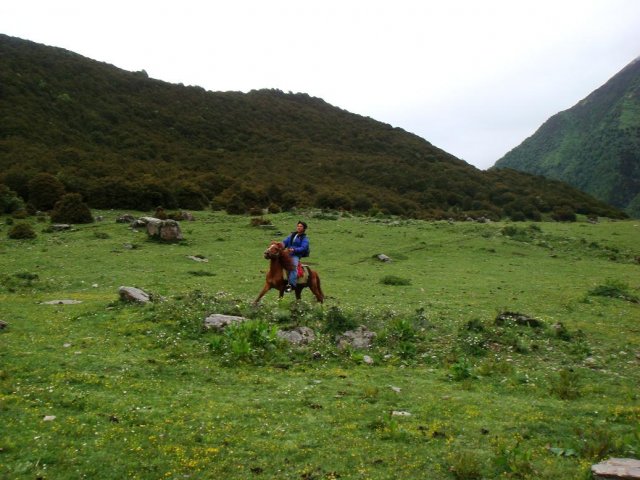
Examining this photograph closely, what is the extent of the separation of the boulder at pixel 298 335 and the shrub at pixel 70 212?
27410 millimetres

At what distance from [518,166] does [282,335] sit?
143 m

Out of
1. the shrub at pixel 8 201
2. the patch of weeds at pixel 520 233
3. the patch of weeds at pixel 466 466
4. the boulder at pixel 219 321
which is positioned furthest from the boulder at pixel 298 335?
the shrub at pixel 8 201

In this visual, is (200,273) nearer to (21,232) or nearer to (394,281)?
(394,281)

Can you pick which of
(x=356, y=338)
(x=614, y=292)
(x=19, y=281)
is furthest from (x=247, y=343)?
(x=614, y=292)

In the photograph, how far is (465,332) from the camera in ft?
43.9

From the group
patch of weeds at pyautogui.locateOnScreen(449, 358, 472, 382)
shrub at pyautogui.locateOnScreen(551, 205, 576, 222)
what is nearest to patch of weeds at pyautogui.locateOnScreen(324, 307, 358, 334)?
patch of weeds at pyautogui.locateOnScreen(449, 358, 472, 382)

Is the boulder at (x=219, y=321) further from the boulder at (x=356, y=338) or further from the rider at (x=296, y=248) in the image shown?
the rider at (x=296, y=248)

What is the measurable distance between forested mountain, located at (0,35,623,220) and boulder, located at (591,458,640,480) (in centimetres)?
4070

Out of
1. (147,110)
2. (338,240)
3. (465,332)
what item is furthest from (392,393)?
(147,110)

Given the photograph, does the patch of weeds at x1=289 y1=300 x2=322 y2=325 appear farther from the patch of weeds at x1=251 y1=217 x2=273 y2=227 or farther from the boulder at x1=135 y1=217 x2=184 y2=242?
the patch of weeds at x1=251 y1=217 x2=273 y2=227

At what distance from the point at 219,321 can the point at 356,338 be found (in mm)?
3431

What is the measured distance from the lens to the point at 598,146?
405 ft

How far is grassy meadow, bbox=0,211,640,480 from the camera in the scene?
22.6 ft

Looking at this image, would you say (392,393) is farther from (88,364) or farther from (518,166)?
(518,166)
